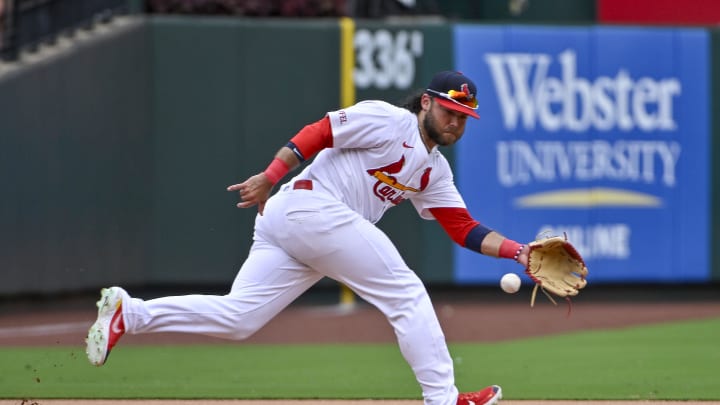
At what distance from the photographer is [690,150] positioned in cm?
1374

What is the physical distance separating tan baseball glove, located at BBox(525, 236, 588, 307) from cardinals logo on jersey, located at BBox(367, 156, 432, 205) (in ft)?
2.03

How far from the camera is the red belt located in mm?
5664

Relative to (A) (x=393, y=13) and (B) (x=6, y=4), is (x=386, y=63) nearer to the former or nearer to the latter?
(A) (x=393, y=13)

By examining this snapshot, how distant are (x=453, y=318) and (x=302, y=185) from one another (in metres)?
7.06

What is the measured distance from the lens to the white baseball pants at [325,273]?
5508mm

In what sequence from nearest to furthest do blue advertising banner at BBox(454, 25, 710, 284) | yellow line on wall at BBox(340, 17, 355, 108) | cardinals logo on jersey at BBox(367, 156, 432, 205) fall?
1. cardinals logo on jersey at BBox(367, 156, 432, 205)
2. yellow line on wall at BBox(340, 17, 355, 108)
3. blue advertising banner at BBox(454, 25, 710, 284)

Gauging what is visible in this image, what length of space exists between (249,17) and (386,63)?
1659 mm

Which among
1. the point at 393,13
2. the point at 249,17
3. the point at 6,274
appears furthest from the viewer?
the point at 393,13

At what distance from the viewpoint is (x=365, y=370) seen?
8.74m

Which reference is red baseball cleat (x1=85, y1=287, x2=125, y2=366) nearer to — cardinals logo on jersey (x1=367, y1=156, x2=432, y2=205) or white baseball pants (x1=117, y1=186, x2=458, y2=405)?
white baseball pants (x1=117, y1=186, x2=458, y2=405)

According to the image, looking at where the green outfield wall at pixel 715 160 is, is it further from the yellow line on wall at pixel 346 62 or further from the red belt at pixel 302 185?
the red belt at pixel 302 185

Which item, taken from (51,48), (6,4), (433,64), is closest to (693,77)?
(433,64)

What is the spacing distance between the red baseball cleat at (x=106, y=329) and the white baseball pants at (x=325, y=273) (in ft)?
0.15

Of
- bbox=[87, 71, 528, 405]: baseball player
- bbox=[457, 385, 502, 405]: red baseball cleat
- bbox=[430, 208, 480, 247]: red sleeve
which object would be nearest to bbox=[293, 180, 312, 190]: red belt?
bbox=[87, 71, 528, 405]: baseball player
